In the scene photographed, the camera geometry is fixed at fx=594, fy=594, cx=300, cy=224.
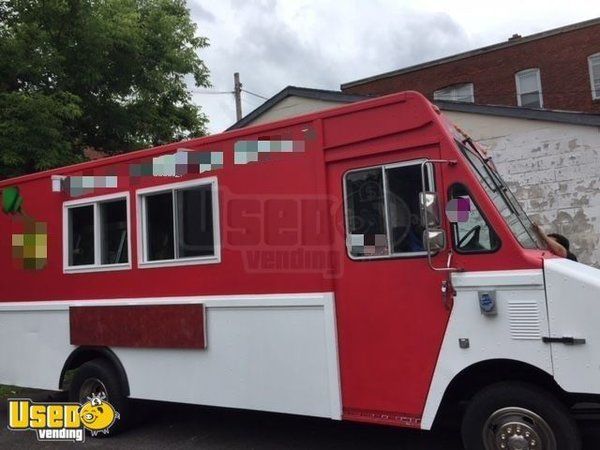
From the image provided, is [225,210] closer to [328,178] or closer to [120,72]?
[328,178]

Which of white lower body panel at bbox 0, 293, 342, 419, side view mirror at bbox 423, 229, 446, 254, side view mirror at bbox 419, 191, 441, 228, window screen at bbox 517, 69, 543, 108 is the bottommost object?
white lower body panel at bbox 0, 293, 342, 419

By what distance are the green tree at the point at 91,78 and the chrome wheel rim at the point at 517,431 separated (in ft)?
26.3

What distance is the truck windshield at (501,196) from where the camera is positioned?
4.28m

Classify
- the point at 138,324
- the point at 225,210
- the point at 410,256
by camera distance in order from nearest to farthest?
the point at 410,256, the point at 225,210, the point at 138,324

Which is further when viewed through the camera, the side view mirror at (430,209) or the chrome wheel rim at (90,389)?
the chrome wheel rim at (90,389)

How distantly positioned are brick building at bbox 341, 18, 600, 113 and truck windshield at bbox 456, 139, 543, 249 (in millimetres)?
17831

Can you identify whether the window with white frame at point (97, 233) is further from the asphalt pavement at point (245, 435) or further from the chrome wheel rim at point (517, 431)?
the chrome wheel rim at point (517, 431)

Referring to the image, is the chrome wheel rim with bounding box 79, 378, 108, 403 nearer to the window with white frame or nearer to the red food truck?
the red food truck

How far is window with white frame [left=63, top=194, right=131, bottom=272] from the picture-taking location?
19.6ft

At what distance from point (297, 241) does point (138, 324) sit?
1906mm

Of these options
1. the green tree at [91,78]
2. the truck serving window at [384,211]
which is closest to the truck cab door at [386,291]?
the truck serving window at [384,211]

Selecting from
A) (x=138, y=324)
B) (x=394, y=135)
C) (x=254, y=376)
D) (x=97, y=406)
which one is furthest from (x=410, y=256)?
(x=97, y=406)

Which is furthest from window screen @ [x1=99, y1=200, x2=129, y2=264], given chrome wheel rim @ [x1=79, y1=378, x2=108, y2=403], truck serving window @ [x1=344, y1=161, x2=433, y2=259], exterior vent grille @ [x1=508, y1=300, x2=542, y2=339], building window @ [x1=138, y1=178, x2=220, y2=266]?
exterior vent grille @ [x1=508, y1=300, x2=542, y2=339]

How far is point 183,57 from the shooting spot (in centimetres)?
1261
